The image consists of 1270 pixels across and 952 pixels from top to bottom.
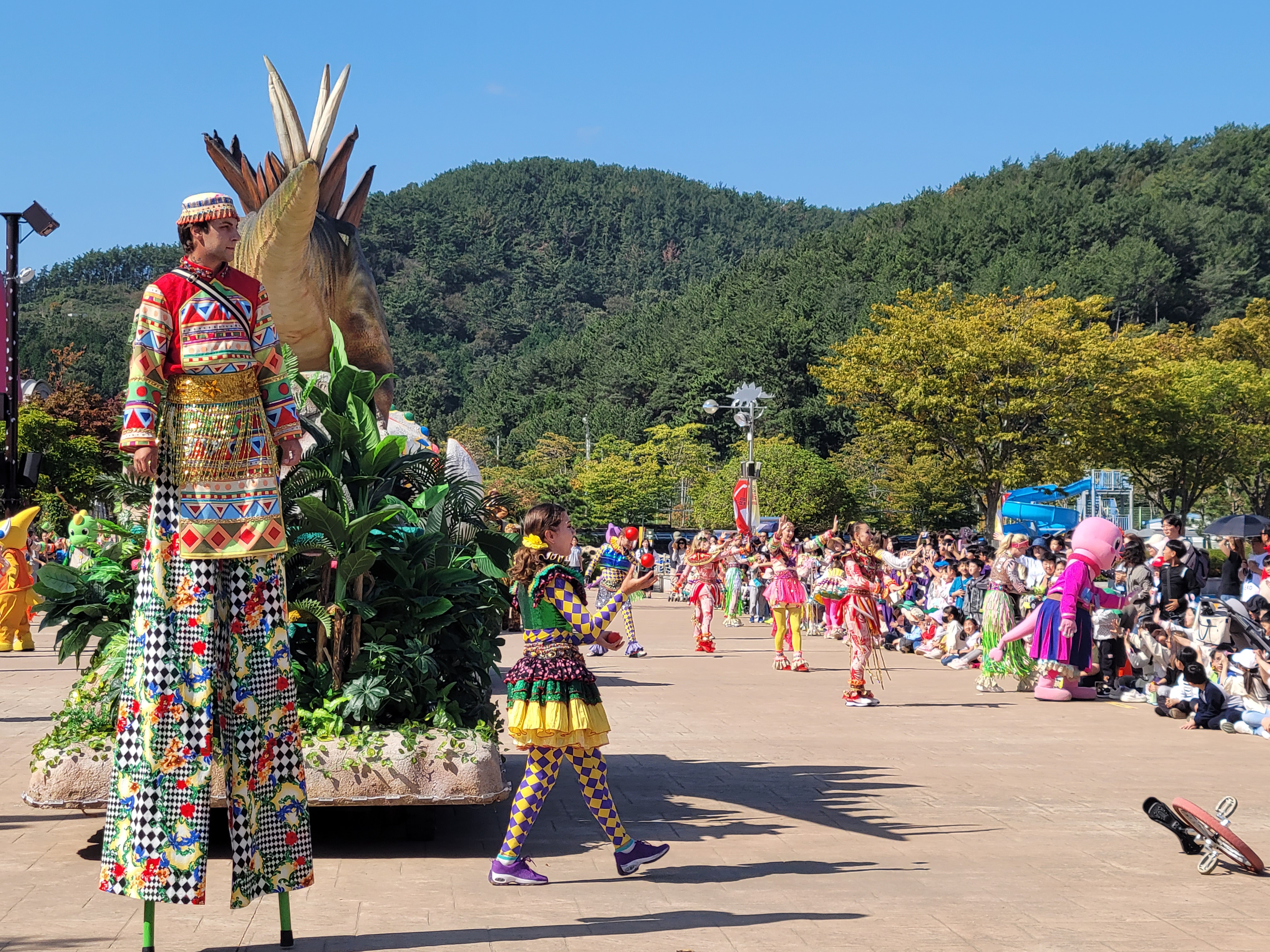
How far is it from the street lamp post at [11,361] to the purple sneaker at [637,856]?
17076 millimetres

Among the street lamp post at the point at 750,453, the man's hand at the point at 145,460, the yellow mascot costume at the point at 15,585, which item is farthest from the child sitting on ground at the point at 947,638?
the man's hand at the point at 145,460

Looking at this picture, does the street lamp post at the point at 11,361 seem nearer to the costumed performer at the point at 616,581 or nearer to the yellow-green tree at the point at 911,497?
the costumed performer at the point at 616,581

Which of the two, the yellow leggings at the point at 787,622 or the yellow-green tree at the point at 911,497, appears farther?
the yellow-green tree at the point at 911,497

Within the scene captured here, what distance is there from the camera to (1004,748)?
395 inches

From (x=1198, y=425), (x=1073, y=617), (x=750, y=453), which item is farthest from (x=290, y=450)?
(x=1198, y=425)

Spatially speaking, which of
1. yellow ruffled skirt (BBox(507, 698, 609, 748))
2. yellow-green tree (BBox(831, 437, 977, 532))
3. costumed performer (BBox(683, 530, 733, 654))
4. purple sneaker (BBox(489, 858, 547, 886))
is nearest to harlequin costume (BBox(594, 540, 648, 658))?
costumed performer (BBox(683, 530, 733, 654))

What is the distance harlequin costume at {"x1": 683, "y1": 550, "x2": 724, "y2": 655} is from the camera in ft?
62.9

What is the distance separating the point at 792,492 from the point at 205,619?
1779 inches

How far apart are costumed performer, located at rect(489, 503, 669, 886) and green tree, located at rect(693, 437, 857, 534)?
4232 cm

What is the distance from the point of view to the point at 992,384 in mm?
36812

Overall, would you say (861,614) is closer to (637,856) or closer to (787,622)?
(787,622)

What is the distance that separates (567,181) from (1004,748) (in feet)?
537

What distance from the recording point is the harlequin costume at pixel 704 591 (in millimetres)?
19172

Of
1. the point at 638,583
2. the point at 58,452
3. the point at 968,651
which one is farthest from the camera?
the point at 58,452
